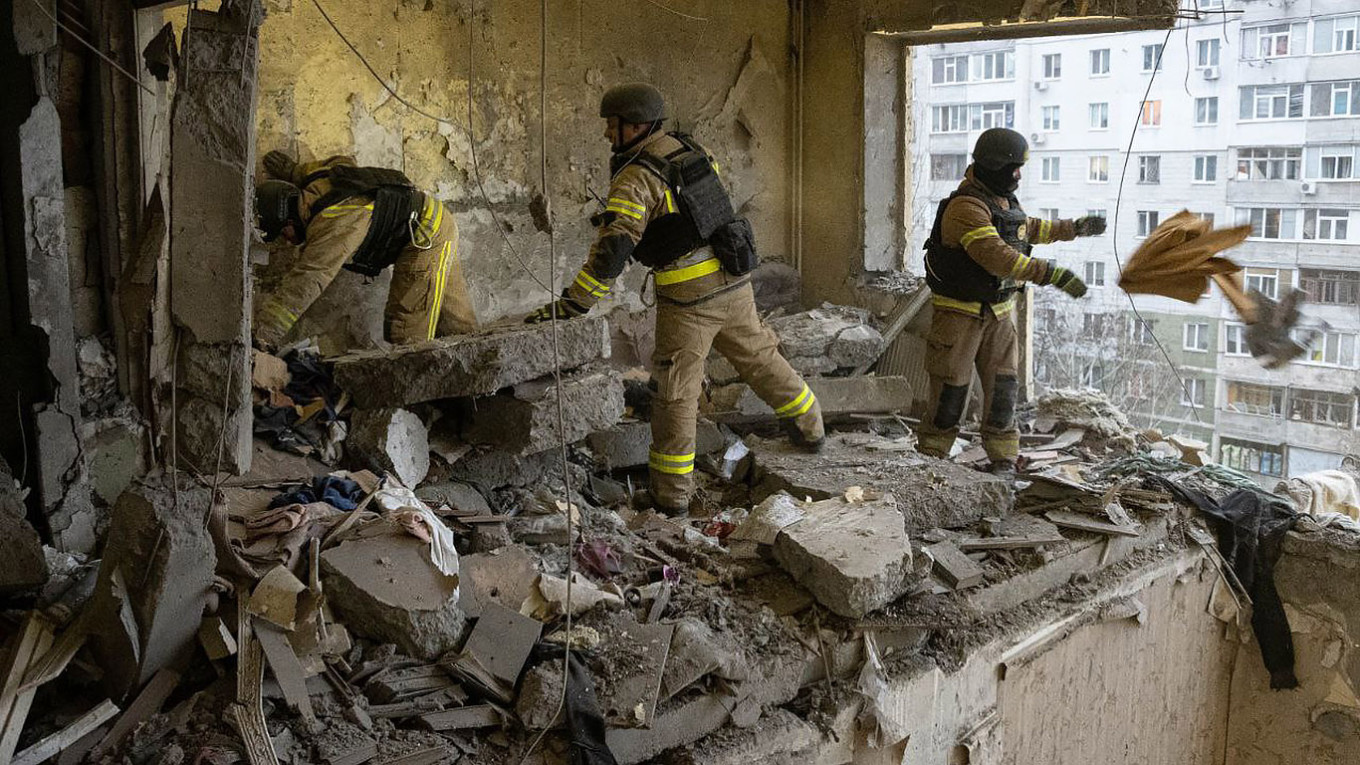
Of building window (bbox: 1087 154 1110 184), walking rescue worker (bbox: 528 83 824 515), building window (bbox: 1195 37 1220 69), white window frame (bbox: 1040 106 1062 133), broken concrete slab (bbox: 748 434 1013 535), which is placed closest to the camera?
walking rescue worker (bbox: 528 83 824 515)

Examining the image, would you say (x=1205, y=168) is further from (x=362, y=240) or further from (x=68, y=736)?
(x=68, y=736)

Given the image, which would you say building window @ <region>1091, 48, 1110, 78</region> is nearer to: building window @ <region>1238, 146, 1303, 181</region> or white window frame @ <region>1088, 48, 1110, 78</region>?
white window frame @ <region>1088, 48, 1110, 78</region>

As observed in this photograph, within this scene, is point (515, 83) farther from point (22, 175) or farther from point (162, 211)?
point (162, 211)

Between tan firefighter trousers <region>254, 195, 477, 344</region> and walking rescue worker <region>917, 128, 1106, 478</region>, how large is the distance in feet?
8.85

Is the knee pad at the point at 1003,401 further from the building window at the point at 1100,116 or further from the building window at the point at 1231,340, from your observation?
the building window at the point at 1100,116

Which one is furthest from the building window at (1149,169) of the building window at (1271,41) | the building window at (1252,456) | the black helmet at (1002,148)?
the black helmet at (1002,148)

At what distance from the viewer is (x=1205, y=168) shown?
14.3m

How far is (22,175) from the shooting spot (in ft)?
12.1

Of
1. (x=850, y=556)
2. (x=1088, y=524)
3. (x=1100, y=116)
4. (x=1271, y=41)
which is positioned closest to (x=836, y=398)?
(x=1088, y=524)

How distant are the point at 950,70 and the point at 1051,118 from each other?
456 cm

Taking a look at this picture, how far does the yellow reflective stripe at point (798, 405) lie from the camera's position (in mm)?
5574

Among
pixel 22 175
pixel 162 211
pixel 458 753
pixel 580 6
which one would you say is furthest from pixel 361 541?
pixel 580 6

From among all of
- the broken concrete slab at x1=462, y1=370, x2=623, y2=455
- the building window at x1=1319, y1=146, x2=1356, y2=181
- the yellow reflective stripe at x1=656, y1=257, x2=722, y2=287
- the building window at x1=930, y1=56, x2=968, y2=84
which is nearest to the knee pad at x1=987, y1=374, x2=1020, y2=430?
the yellow reflective stripe at x1=656, y1=257, x2=722, y2=287

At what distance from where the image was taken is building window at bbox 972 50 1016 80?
1711cm
